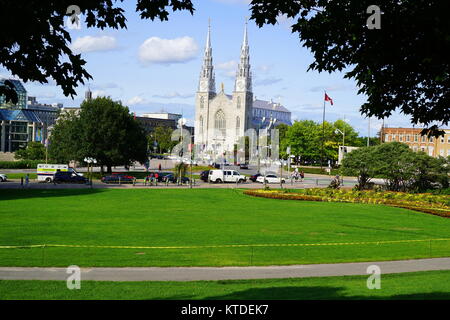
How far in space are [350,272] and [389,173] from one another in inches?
1592

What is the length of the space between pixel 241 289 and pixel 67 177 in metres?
49.7

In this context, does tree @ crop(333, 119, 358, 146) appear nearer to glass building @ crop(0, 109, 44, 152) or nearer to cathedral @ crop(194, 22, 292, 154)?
cathedral @ crop(194, 22, 292, 154)

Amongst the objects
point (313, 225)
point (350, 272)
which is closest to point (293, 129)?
point (313, 225)

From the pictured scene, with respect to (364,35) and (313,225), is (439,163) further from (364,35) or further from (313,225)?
(364,35)

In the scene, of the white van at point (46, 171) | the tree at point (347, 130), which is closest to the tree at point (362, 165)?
the white van at point (46, 171)

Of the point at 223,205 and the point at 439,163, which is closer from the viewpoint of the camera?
the point at 223,205

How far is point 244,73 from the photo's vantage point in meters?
192

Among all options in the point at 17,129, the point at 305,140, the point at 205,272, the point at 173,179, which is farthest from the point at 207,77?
the point at 205,272

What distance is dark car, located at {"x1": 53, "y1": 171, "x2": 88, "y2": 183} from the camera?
61500mm

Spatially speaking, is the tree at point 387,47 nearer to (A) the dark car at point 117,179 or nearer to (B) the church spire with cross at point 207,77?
(A) the dark car at point 117,179

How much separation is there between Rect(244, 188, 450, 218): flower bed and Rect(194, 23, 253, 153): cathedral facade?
441 feet

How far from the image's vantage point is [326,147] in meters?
130

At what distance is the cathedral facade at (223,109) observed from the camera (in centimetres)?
18762

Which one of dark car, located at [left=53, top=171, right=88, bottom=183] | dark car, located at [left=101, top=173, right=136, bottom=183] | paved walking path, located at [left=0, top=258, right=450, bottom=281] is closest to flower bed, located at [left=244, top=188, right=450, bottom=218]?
dark car, located at [left=101, top=173, right=136, bottom=183]
